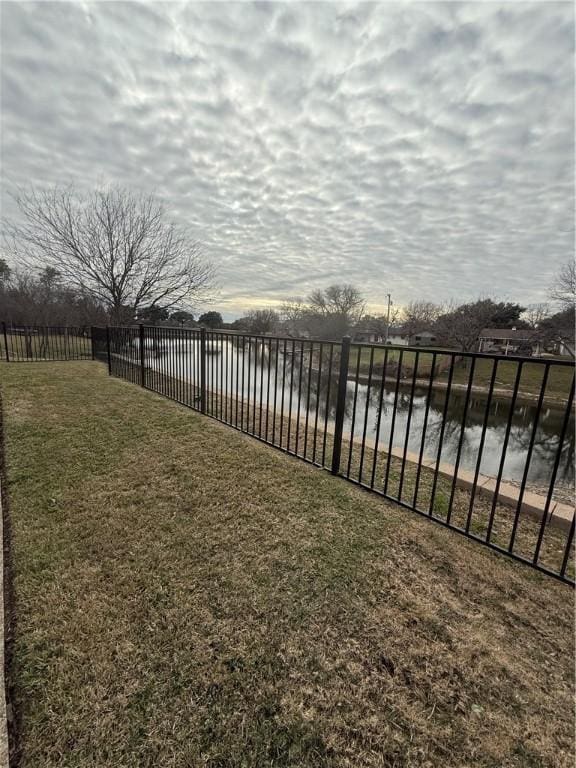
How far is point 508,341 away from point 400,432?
39599mm

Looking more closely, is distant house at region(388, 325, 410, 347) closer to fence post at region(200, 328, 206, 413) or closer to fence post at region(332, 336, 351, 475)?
fence post at region(200, 328, 206, 413)

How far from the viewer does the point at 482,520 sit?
2604 mm

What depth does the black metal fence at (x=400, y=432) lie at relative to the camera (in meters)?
2.21

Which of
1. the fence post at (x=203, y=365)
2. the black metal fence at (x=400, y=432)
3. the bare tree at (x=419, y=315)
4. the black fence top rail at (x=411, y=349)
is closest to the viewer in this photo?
the black fence top rail at (x=411, y=349)

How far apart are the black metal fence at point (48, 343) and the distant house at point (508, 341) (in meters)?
33.3

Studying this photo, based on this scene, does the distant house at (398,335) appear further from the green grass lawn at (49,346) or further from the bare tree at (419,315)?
the green grass lawn at (49,346)

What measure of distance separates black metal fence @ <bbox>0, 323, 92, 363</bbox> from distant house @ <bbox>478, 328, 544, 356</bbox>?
33290mm

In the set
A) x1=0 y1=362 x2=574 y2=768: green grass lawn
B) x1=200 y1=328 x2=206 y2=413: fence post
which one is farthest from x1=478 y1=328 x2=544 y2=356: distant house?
x1=0 y1=362 x2=574 y2=768: green grass lawn

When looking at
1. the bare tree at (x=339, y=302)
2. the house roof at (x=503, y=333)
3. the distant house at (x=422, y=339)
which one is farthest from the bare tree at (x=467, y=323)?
the distant house at (x=422, y=339)

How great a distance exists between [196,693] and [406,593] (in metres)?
1.16

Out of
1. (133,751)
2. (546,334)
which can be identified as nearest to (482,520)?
(133,751)

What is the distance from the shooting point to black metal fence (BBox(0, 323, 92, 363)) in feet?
36.5

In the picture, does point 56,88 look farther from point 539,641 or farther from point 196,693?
point 539,641

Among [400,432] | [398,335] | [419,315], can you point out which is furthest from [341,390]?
[419,315]
